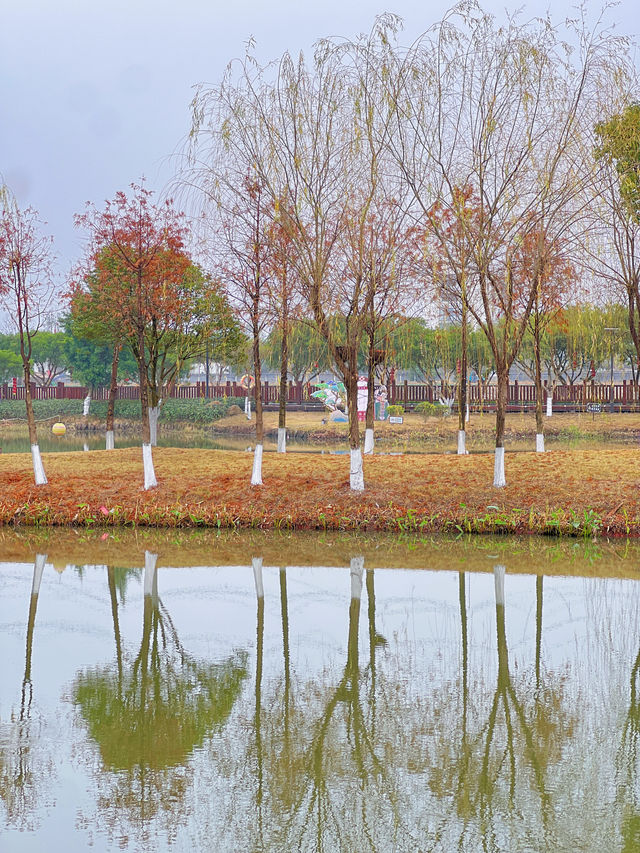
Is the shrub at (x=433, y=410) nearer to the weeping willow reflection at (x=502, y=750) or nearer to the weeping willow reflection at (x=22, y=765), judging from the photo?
the weeping willow reflection at (x=502, y=750)

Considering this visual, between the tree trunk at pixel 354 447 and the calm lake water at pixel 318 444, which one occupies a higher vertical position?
the tree trunk at pixel 354 447

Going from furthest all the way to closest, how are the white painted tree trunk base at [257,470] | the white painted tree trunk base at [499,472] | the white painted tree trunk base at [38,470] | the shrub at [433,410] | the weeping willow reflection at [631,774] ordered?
the shrub at [433,410] < the white painted tree trunk base at [38,470] < the white painted tree trunk base at [257,470] < the white painted tree trunk base at [499,472] < the weeping willow reflection at [631,774]

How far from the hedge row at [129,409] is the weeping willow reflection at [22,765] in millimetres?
48050

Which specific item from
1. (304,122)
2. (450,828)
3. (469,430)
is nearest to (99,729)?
(450,828)

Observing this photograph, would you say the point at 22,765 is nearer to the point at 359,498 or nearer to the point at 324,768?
the point at 324,768

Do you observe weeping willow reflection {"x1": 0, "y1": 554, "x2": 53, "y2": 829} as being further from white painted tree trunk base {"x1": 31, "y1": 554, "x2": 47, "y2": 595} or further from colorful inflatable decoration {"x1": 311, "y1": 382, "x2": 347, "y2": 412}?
colorful inflatable decoration {"x1": 311, "y1": 382, "x2": 347, "y2": 412}

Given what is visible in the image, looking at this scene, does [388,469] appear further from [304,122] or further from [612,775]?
[612,775]

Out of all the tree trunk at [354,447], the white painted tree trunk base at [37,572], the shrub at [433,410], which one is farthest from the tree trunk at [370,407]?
the shrub at [433,410]

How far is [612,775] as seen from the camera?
6.28 m

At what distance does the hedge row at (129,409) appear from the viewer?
56188 millimetres

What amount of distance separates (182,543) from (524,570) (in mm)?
5806

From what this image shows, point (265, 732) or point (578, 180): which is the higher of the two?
point (578, 180)

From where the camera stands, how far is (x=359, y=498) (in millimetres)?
17734

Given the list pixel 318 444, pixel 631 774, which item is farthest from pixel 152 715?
pixel 318 444
